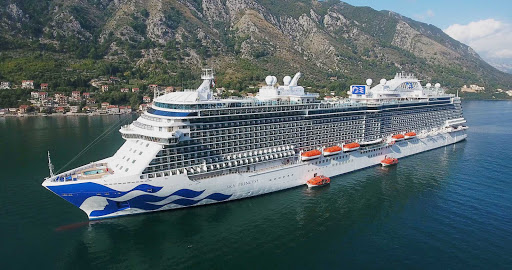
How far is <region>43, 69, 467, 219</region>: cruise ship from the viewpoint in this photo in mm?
28000

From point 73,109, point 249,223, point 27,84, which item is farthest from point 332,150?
point 27,84

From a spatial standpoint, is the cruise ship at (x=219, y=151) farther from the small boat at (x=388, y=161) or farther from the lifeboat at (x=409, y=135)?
the lifeboat at (x=409, y=135)

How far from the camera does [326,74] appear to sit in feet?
527

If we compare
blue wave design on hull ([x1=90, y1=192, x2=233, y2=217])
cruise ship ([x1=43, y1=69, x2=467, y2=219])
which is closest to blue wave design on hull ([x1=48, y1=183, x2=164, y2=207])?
cruise ship ([x1=43, y1=69, x2=467, y2=219])

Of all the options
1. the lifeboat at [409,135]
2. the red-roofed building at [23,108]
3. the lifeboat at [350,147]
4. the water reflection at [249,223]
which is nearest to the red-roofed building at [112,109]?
the red-roofed building at [23,108]

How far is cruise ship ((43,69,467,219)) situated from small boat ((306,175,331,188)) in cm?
63

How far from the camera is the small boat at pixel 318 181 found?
3769 centimetres

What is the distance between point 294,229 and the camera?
29.2m

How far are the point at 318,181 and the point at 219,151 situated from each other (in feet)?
42.3

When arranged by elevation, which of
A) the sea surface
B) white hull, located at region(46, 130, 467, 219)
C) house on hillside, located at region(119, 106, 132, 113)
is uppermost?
house on hillside, located at region(119, 106, 132, 113)

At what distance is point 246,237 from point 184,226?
5.54 m

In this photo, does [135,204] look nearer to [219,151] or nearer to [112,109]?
[219,151]

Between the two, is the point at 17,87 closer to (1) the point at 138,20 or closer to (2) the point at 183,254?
(1) the point at 138,20

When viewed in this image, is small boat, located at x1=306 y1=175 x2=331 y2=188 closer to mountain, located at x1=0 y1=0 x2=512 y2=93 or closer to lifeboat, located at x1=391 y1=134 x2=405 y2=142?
lifeboat, located at x1=391 y1=134 x2=405 y2=142
